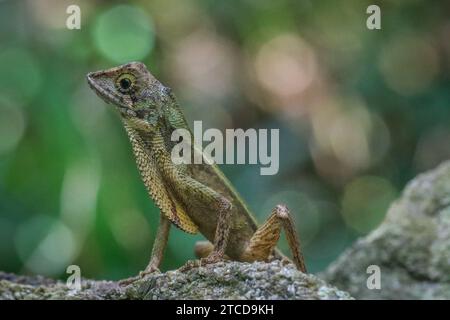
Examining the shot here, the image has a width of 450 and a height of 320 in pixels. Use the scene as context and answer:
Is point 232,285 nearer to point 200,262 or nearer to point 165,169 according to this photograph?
point 200,262

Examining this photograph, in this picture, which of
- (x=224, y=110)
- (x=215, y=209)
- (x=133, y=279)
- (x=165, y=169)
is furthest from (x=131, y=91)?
(x=224, y=110)

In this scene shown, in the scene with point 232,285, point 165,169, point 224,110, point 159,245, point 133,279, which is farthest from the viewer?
point 224,110

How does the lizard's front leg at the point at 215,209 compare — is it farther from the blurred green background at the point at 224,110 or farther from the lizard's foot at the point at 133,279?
the blurred green background at the point at 224,110

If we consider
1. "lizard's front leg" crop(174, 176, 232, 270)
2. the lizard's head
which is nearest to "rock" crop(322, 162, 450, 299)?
"lizard's front leg" crop(174, 176, 232, 270)

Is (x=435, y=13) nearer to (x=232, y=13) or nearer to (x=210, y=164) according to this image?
(x=232, y=13)

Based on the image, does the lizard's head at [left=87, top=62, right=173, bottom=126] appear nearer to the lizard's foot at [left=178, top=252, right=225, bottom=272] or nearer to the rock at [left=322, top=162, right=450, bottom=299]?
the lizard's foot at [left=178, top=252, right=225, bottom=272]
